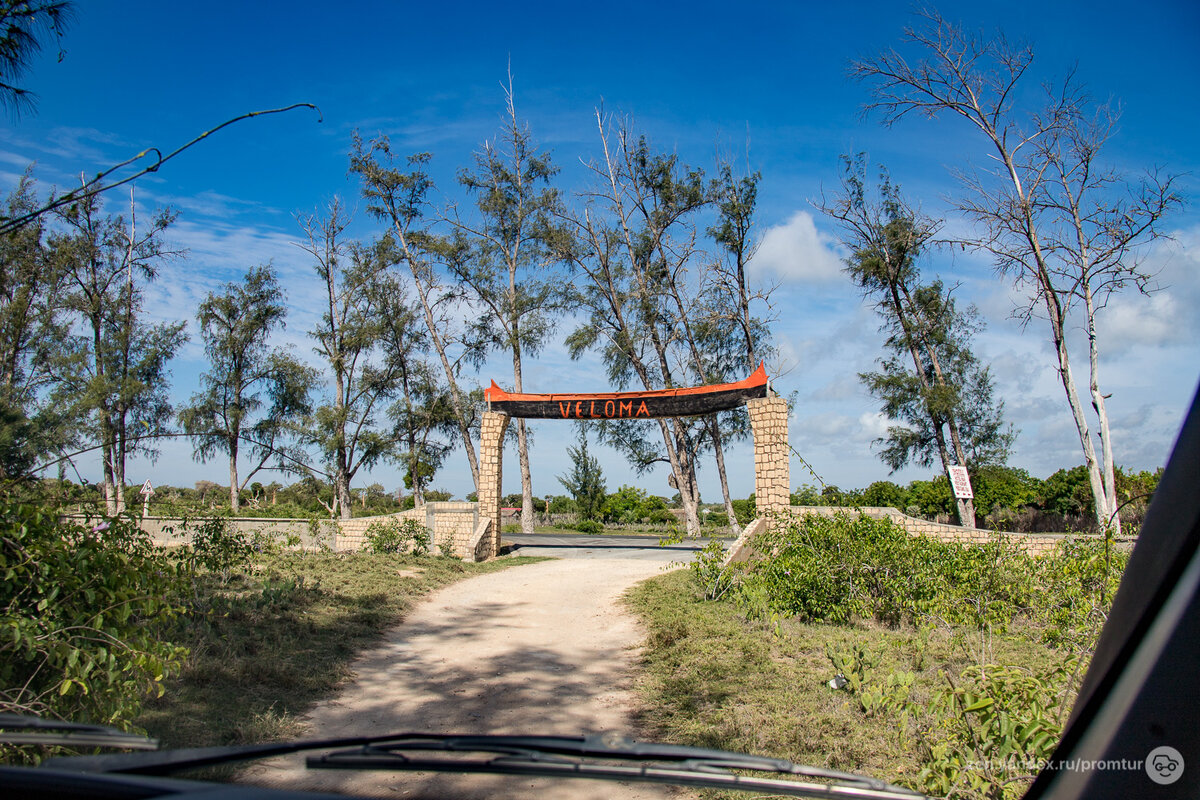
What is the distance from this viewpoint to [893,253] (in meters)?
24.5

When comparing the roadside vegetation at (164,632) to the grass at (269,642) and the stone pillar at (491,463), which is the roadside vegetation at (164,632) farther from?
the stone pillar at (491,463)

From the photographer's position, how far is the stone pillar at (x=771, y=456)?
1426 centimetres

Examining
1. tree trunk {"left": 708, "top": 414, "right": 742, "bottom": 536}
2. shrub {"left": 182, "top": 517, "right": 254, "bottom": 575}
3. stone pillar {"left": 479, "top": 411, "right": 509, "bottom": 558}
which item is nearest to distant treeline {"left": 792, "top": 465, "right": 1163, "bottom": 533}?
tree trunk {"left": 708, "top": 414, "right": 742, "bottom": 536}

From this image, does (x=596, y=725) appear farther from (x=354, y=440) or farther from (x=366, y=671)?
(x=354, y=440)

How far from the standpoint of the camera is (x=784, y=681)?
5996 millimetres

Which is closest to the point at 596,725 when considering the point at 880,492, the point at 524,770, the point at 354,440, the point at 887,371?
the point at 524,770

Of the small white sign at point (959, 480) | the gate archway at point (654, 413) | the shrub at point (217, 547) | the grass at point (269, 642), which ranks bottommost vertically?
the grass at point (269, 642)

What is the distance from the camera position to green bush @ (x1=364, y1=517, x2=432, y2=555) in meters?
16.4

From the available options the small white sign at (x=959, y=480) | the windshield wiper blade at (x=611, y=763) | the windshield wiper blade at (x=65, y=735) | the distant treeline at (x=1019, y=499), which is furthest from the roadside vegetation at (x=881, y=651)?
the distant treeline at (x=1019, y=499)

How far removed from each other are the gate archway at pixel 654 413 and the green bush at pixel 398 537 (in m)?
1.43

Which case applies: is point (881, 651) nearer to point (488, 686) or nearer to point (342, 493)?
point (488, 686)

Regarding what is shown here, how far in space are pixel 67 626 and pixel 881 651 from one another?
18.4ft

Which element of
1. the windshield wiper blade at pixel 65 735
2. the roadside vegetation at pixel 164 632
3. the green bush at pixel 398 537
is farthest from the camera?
the green bush at pixel 398 537

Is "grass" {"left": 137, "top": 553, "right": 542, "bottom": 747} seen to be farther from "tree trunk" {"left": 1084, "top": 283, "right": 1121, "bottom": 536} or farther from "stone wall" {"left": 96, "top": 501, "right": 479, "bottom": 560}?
"tree trunk" {"left": 1084, "top": 283, "right": 1121, "bottom": 536}
